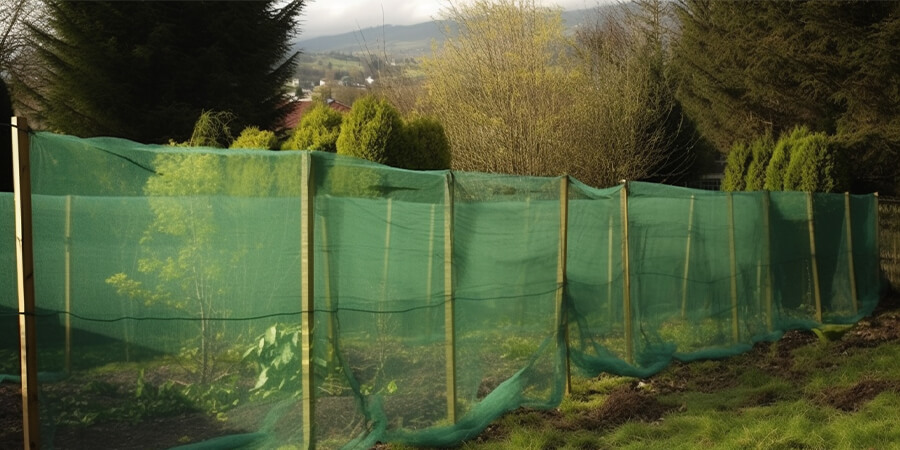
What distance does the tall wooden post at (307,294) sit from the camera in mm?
4699

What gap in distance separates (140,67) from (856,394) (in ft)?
44.3

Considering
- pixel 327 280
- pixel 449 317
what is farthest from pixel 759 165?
pixel 327 280

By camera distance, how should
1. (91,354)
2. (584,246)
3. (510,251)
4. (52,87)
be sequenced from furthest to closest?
(52,87) → (584,246) → (510,251) → (91,354)

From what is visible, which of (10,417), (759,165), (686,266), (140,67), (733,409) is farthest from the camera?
(140,67)

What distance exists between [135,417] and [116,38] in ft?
43.5

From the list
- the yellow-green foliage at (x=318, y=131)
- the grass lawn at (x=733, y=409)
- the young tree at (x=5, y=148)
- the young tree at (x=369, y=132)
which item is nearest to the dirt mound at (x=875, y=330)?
the grass lawn at (x=733, y=409)

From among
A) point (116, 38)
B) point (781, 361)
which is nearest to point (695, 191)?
point (781, 361)

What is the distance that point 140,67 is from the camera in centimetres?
1595

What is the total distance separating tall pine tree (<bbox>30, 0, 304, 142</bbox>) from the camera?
15750 mm

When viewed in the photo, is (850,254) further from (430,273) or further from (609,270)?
(430,273)

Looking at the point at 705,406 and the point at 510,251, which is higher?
the point at 510,251

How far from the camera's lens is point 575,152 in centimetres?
1509

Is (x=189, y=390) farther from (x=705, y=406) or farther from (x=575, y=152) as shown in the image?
(x=575, y=152)

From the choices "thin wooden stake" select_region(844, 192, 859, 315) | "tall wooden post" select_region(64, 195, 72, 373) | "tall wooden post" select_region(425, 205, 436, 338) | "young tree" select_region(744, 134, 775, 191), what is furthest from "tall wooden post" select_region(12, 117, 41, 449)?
"young tree" select_region(744, 134, 775, 191)
